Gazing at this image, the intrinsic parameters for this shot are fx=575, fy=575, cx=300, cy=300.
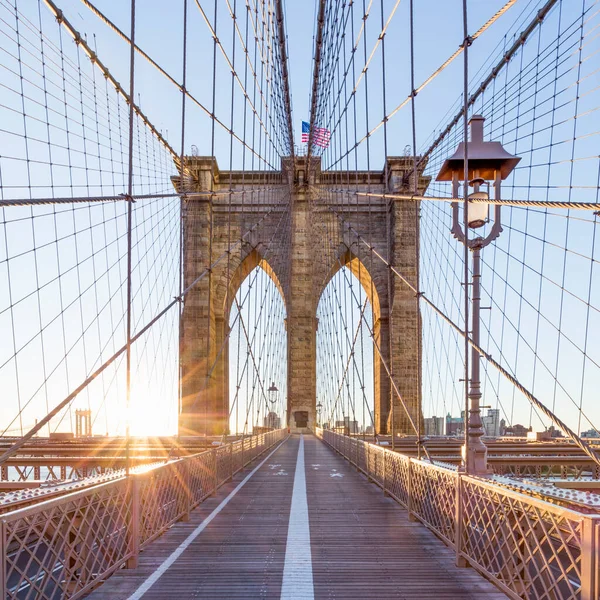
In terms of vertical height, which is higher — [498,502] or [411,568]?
[498,502]

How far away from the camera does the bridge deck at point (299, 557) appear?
12.2ft

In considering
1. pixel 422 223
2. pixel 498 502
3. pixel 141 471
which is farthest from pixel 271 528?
pixel 422 223

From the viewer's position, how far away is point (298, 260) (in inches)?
1131

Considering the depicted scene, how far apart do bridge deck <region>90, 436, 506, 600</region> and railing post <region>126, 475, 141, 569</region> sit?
81 mm

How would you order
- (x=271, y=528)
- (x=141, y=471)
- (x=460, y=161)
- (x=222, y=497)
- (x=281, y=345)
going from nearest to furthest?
(x=141, y=471), (x=271, y=528), (x=460, y=161), (x=222, y=497), (x=281, y=345)

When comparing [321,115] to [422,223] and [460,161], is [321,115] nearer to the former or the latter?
[422,223]

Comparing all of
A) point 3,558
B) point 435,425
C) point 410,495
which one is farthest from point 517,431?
point 3,558

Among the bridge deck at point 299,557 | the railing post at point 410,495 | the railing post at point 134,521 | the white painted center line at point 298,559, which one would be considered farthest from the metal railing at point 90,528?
the railing post at point 410,495

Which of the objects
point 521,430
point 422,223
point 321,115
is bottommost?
point 521,430

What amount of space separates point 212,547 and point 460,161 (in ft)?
15.6

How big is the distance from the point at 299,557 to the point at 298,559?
6cm

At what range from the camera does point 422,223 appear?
88.1ft

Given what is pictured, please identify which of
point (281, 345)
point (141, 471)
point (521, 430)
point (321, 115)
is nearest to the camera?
point (141, 471)

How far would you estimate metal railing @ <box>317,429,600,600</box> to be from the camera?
248 cm
